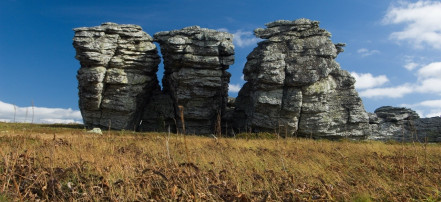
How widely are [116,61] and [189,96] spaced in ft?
35.7

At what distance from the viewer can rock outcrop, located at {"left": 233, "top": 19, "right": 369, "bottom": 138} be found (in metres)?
37.4

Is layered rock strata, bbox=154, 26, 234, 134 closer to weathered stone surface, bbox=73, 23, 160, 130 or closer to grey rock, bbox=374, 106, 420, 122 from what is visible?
weathered stone surface, bbox=73, 23, 160, 130

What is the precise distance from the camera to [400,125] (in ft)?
141

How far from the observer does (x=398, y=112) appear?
44812 millimetres

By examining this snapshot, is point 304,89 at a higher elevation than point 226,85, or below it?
below

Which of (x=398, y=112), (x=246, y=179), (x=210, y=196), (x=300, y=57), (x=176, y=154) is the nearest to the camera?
(x=210, y=196)

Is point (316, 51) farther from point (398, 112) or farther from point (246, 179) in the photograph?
point (246, 179)

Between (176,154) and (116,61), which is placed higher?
(116,61)

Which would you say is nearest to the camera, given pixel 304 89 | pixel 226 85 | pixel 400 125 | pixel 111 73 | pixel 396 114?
pixel 304 89

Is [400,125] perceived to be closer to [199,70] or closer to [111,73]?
[199,70]

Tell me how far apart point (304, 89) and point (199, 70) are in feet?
45.6

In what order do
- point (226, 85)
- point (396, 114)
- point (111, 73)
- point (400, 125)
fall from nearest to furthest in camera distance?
point (111, 73) < point (400, 125) < point (396, 114) < point (226, 85)

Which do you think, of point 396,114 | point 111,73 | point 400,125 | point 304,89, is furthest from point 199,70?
point 400,125

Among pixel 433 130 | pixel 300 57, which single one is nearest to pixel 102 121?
pixel 300 57
